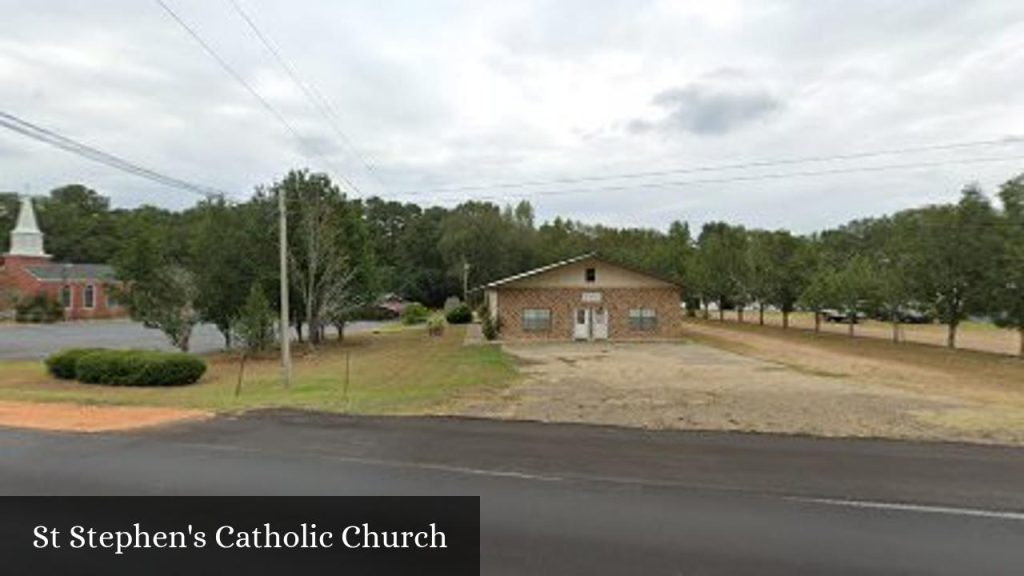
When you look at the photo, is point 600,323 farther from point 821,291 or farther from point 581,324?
point 821,291

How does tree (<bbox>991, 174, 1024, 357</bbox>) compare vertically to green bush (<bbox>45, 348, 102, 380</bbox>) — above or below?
above

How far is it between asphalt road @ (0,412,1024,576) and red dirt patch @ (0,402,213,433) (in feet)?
3.13

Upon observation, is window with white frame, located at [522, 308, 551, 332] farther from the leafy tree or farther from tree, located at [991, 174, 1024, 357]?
the leafy tree

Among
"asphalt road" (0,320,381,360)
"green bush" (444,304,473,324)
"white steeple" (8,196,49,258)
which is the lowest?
"asphalt road" (0,320,381,360)

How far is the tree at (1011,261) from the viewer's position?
127ft

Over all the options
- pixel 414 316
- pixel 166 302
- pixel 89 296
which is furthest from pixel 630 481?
pixel 89 296

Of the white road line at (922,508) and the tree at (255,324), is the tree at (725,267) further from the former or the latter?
the white road line at (922,508)

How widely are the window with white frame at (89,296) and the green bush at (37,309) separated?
6.57m

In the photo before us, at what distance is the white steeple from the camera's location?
83.3 metres

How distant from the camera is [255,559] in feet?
21.8

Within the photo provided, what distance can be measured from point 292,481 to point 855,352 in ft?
115

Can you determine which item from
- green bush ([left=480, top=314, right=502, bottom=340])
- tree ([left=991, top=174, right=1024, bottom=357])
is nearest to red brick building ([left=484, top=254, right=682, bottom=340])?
green bush ([left=480, top=314, right=502, bottom=340])

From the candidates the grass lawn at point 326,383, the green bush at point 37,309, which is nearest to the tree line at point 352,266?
the grass lawn at point 326,383

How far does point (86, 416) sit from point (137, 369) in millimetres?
9182
